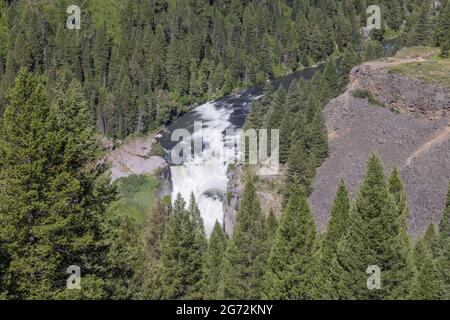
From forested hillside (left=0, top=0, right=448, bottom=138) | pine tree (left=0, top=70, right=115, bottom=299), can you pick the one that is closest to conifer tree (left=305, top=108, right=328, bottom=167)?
pine tree (left=0, top=70, right=115, bottom=299)

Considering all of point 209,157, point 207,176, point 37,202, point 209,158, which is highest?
point 37,202

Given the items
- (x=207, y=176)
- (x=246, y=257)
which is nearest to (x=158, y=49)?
(x=207, y=176)

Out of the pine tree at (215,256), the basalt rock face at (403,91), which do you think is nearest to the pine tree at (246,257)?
the pine tree at (215,256)

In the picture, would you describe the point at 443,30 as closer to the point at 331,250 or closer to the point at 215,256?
the point at 215,256

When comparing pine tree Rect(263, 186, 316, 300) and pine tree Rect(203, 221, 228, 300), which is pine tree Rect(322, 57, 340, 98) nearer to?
pine tree Rect(203, 221, 228, 300)

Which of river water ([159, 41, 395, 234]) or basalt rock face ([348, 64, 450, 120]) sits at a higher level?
basalt rock face ([348, 64, 450, 120])

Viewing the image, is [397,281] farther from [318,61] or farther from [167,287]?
[318,61]

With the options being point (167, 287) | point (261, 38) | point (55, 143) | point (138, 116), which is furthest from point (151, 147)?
point (55, 143)
